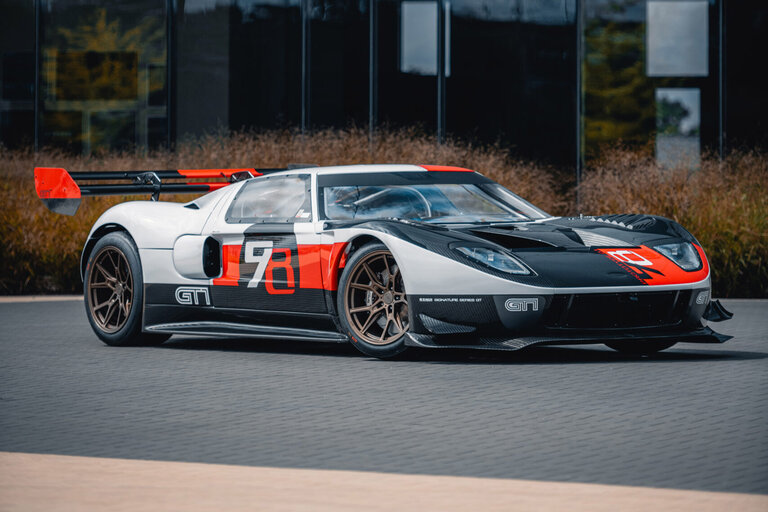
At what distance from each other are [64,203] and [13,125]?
15.2 m

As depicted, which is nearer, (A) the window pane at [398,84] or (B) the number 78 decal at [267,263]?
(B) the number 78 decal at [267,263]

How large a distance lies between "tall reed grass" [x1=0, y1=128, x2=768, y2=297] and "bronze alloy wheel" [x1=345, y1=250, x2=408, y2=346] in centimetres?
746

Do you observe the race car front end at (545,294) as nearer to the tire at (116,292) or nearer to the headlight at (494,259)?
the headlight at (494,259)

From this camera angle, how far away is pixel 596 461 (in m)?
5.44

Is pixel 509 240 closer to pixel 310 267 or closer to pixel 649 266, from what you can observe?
pixel 649 266

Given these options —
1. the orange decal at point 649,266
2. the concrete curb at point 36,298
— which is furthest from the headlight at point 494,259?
the concrete curb at point 36,298

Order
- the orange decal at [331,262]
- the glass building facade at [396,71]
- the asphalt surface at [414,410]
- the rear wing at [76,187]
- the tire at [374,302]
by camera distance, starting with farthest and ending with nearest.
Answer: the glass building facade at [396,71] → the rear wing at [76,187] → the orange decal at [331,262] → the tire at [374,302] → the asphalt surface at [414,410]

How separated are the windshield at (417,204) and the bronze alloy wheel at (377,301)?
0.54m

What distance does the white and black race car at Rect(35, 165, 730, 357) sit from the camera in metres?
8.38

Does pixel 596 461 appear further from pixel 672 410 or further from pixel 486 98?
pixel 486 98

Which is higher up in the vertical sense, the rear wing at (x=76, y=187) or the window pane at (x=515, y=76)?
the window pane at (x=515, y=76)

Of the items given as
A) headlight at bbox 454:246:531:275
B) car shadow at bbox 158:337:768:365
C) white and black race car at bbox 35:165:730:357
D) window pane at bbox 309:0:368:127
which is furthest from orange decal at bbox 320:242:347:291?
window pane at bbox 309:0:368:127

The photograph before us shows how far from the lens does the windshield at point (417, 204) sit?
930 centimetres

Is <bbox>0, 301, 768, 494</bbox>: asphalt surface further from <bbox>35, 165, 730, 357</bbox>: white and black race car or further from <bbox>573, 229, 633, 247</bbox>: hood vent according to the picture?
<bbox>573, 229, 633, 247</bbox>: hood vent
